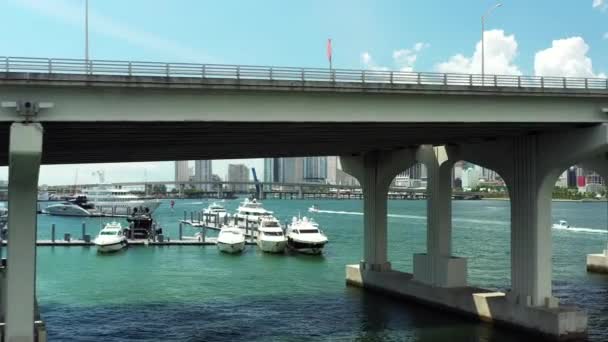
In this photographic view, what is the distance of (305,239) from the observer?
68375mm

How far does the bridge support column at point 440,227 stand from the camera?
1421 inches

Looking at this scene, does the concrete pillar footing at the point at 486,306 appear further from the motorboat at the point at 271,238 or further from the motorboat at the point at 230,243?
the motorboat at the point at 230,243

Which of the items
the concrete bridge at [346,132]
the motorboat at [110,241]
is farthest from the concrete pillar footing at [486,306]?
the motorboat at [110,241]

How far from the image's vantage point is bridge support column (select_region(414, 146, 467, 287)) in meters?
36.1

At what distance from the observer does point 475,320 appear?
3331 centimetres

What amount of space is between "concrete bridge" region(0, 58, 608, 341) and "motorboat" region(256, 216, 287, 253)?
2986cm

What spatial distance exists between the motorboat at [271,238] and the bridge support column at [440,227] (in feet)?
109

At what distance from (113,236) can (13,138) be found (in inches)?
2066

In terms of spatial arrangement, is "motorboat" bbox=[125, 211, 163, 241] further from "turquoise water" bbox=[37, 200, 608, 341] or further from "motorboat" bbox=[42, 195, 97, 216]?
"motorboat" bbox=[42, 195, 97, 216]

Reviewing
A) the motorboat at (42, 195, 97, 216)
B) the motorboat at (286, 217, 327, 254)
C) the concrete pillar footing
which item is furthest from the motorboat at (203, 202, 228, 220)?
the concrete pillar footing

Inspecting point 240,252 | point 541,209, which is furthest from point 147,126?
point 240,252

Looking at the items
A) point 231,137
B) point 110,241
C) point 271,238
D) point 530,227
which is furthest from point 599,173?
point 110,241

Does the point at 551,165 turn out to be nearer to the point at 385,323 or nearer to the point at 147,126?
the point at 385,323

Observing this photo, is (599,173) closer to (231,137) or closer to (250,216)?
(231,137)
